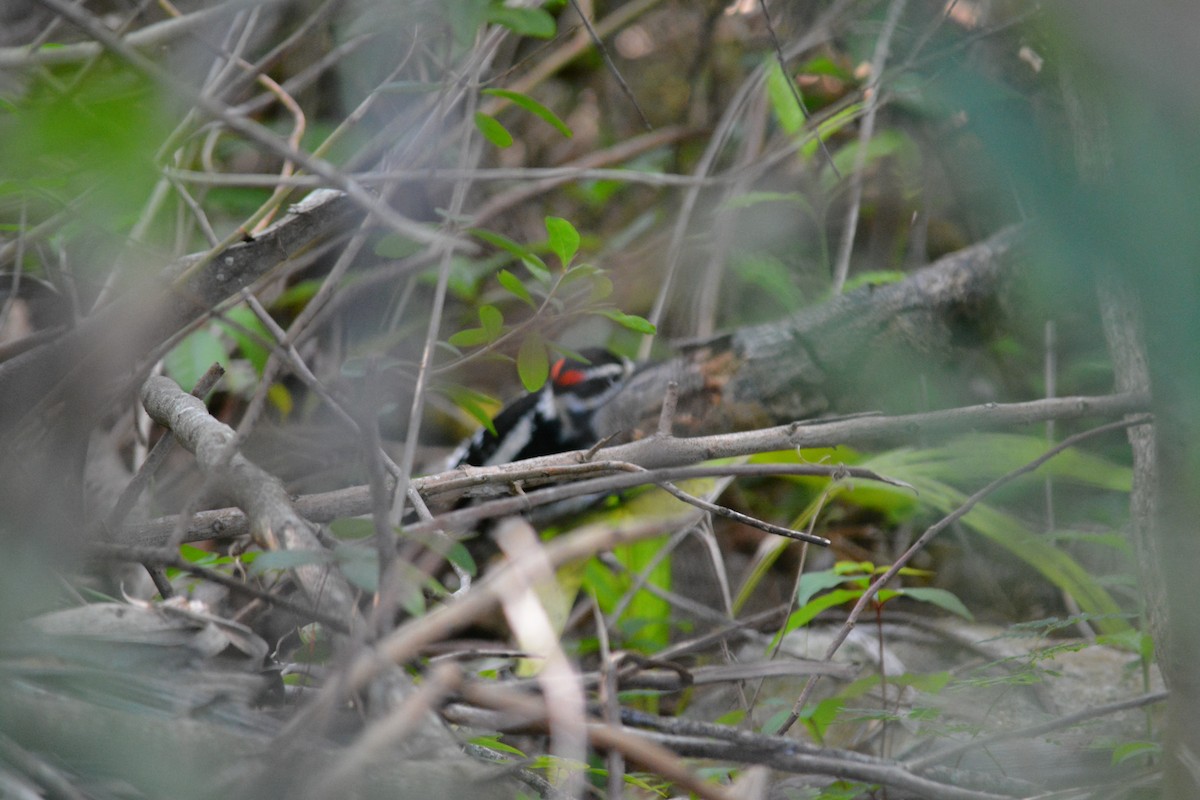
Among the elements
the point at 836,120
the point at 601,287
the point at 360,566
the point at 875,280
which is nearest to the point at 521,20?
the point at 601,287

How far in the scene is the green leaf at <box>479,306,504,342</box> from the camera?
5.60 ft

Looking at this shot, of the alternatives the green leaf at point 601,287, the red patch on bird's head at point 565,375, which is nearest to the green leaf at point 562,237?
the green leaf at point 601,287

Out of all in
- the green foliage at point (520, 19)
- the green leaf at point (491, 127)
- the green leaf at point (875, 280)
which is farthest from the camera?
the green leaf at point (875, 280)

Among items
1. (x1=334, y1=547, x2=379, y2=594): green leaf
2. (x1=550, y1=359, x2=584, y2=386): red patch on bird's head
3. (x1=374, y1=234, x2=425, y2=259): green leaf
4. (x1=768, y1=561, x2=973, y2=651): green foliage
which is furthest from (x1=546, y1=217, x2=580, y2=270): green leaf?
(x1=550, y1=359, x2=584, y2=386): red patch on bird's head

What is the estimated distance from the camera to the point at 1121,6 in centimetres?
60

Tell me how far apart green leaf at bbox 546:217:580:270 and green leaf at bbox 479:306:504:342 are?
0.16m

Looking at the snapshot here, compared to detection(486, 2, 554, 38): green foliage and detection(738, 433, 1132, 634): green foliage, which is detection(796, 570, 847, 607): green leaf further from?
detection(486, 2, 554, 38): green foliage

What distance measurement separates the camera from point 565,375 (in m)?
3.47

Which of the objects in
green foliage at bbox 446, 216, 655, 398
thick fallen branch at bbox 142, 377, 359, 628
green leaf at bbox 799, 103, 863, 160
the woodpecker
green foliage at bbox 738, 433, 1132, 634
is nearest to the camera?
thick fallen branch at bbox 142, 377, 359, 628

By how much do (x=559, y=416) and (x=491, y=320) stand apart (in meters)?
1.67

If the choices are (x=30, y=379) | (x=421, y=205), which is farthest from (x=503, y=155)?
(x=30, y=379)

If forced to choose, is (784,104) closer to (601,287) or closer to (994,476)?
(994,476)

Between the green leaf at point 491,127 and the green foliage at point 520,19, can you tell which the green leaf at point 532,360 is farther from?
the green foliage at point 520,19

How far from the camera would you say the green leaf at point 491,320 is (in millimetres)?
1707
